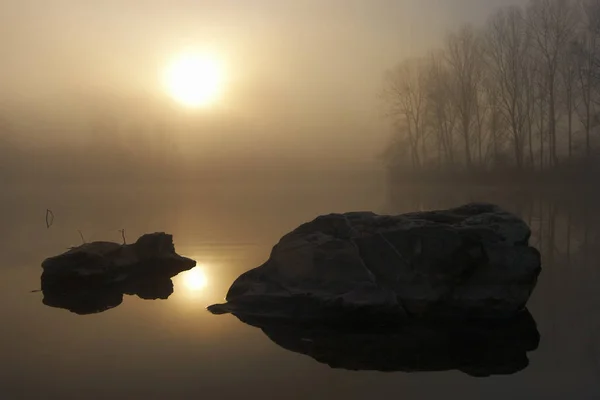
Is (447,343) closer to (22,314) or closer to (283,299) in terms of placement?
(283,299)

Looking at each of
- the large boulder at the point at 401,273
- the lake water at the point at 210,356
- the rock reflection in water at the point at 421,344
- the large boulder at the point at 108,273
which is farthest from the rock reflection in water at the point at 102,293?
the rock reflection in water at the point at 421,344

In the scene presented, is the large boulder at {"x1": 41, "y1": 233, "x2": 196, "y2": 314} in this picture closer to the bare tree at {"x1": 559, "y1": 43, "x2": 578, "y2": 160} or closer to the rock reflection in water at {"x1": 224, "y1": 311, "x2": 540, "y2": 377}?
the rock reflection in water at {"x1": 224, "y1": 311, "x2": 540, "y2": 377}

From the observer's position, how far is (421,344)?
251 inches

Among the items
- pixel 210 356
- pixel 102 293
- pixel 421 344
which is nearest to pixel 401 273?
pixel 421 344

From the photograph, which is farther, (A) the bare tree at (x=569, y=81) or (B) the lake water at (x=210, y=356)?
(A) the bare tree at (x=569, y=81)

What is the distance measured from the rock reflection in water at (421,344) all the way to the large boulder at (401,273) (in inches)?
13.6

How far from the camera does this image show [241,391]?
5105 millimetres

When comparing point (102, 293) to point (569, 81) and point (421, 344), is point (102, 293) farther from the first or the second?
point (569, 81)

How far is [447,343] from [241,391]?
279 centimetres

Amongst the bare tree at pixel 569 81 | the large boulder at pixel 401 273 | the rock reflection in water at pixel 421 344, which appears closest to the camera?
the rock reflection in water at pixel 421 344

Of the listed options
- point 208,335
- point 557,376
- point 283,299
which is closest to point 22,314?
point 208,335

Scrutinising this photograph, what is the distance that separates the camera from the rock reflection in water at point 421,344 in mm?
5652

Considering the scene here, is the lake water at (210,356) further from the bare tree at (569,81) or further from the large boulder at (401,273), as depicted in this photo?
the bare tree at (569,81)

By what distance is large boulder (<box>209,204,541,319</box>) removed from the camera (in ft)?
24.8
